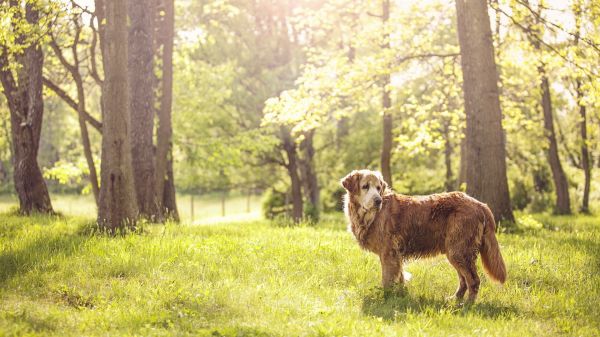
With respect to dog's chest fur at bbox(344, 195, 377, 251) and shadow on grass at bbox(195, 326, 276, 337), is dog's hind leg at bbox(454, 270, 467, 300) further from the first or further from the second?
shadow on grass at bbox(195, 326, 276, 337)

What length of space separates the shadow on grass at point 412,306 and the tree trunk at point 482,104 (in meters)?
4.73

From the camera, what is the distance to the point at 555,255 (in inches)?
320

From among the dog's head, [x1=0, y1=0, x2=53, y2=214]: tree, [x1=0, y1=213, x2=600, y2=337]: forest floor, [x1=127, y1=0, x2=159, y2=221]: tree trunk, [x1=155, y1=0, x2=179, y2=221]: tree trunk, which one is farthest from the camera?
[x1=155, y1=0, x2=179, y2=221]: tree trunk

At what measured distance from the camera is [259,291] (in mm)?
6156

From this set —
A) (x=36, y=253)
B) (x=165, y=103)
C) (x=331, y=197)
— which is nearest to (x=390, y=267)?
(x=36, y=253)

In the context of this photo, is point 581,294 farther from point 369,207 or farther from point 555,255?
point 369,207

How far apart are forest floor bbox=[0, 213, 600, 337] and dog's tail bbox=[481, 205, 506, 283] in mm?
270

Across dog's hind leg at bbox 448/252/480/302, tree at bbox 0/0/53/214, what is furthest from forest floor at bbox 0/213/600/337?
tree at bbox 0/0/53/214

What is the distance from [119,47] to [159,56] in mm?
7915

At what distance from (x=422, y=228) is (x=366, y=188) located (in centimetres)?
76

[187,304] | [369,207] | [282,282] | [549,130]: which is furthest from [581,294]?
[549,130]

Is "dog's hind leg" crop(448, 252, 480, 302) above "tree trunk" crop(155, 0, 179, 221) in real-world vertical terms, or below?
below

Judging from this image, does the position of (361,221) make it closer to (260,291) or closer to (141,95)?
(260,291)

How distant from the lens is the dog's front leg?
6559mm
